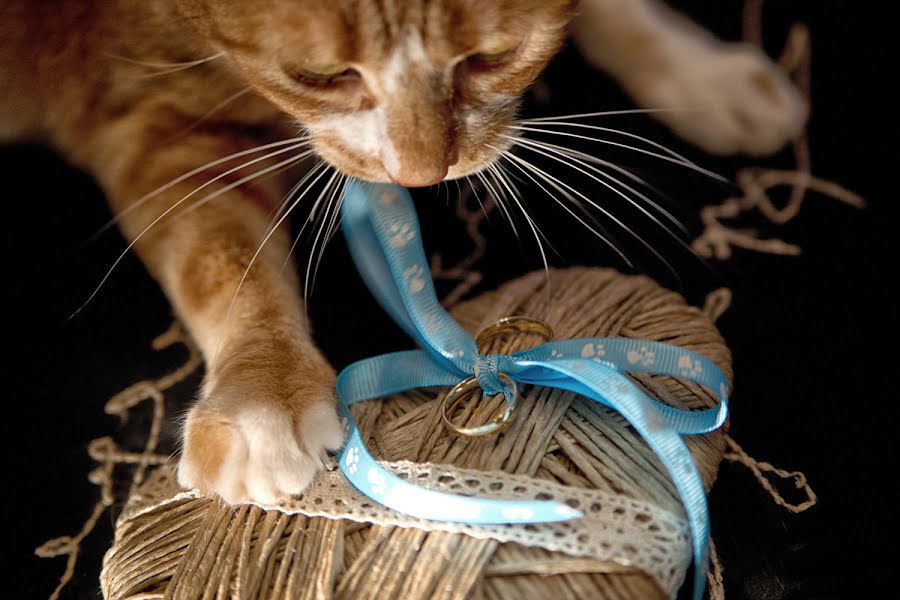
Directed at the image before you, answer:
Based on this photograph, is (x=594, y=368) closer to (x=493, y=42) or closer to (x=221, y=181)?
(x=493, y=42)

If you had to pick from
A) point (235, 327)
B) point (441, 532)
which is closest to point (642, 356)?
point (441, 532)

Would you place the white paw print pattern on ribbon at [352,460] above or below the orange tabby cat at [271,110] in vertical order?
below

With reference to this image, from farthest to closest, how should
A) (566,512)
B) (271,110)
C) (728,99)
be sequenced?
(728,99) < (271,110) < (566,512)

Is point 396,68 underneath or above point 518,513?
above

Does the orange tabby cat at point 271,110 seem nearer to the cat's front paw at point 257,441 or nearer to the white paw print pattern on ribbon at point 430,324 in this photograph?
the cat's front paw at point 257,441

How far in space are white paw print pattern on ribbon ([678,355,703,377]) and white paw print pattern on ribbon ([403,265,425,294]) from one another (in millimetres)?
267

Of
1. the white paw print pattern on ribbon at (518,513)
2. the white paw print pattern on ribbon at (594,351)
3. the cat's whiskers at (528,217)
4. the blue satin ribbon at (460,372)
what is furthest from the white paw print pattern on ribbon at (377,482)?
the cat's whiskers at (528,217)

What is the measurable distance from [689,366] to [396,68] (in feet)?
1.32

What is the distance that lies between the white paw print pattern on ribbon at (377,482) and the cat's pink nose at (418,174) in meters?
0.31

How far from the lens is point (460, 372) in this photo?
76cm

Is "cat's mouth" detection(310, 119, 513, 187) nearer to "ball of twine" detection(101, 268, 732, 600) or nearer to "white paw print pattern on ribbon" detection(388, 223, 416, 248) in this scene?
"white paw print pattern on ribbon" detection(388, 223, 416, 248)

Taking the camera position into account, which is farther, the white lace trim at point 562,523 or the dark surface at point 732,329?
the dark surface at point 732,329

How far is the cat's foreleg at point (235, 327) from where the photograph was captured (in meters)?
0.71

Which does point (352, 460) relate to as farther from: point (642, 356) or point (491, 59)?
point (491, 59)
